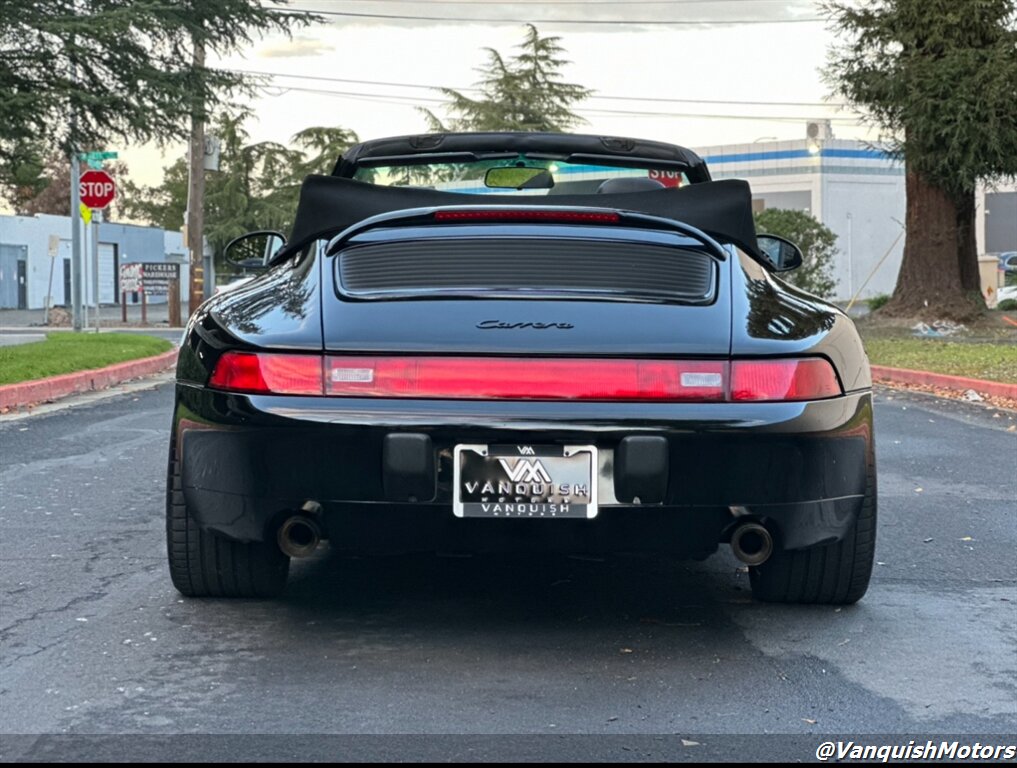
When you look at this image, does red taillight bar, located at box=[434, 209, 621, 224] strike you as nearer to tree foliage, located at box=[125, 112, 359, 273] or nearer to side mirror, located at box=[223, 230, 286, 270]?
side mirror, located at box=[223, 230, 286, 270]

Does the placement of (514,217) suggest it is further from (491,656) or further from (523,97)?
(523,97)

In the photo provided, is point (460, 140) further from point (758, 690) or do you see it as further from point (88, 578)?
point (758, 690)

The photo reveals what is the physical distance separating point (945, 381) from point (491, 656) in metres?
11.9

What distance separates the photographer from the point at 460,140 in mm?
5934

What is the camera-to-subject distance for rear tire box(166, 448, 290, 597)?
4.45 m

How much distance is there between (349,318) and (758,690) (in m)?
1.47

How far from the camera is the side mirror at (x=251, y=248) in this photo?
5.86m

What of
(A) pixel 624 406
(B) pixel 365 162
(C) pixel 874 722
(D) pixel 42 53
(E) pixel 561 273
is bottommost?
(C) pixel 874 722

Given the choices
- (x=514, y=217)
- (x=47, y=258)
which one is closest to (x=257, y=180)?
(x=47, y=258)

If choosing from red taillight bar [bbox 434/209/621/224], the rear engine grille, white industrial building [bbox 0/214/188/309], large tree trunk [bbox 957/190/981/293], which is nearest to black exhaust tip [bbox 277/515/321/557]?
the rear engine grille

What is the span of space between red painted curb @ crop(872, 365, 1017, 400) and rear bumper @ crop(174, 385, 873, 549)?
993 cm

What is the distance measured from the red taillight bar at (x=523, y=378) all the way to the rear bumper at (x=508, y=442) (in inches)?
1.2

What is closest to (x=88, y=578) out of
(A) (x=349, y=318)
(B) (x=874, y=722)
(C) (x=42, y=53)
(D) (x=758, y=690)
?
(A) (x=349, y=318)

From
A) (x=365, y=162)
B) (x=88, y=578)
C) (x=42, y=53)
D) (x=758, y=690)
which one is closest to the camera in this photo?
(x=758, y=690)
